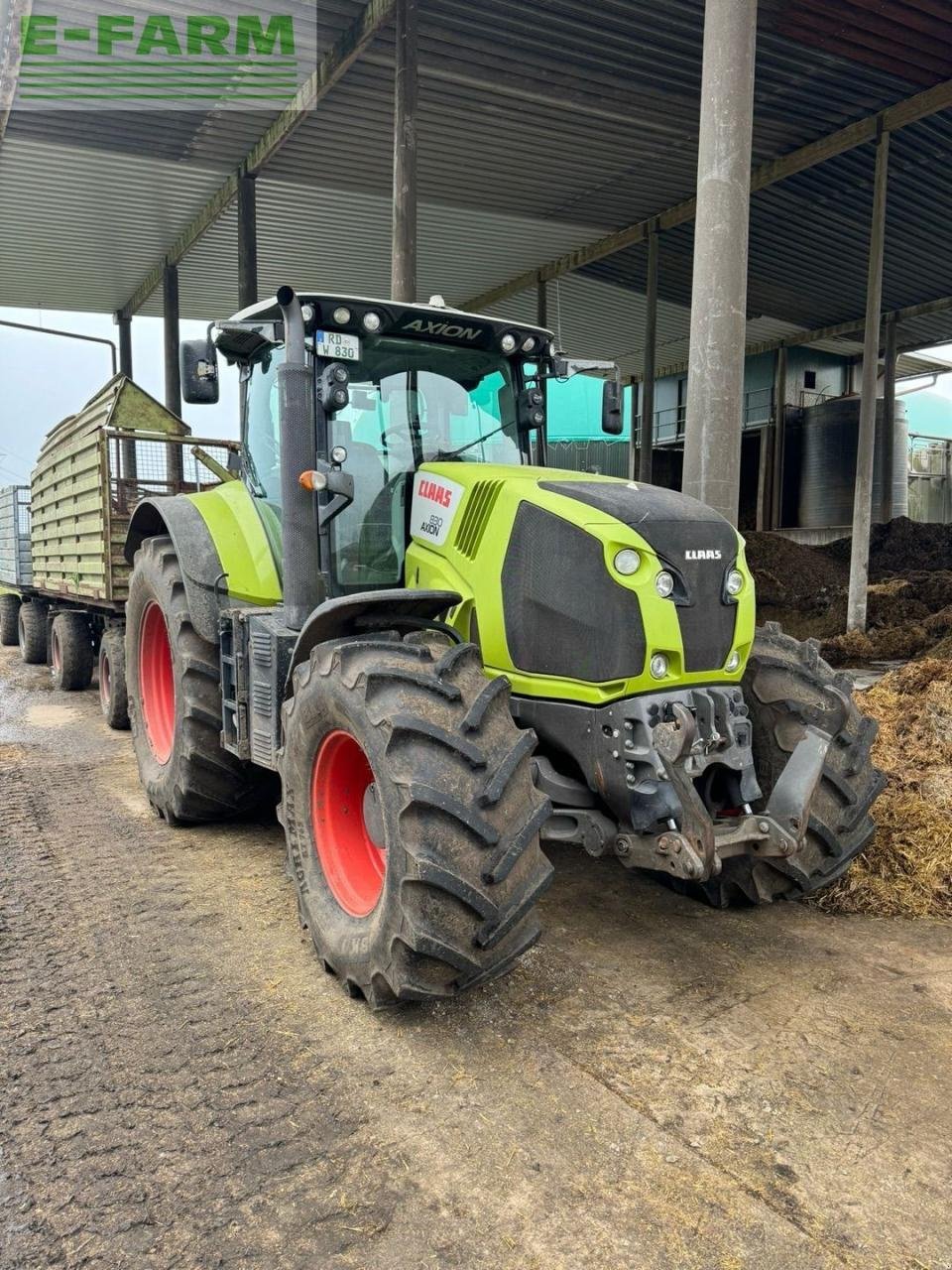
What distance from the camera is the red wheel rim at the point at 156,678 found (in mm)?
5430

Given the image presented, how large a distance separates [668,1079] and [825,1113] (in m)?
0.42

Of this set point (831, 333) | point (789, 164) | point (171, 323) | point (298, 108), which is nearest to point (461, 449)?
point (298, 108)

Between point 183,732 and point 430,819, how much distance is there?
7.32 feet

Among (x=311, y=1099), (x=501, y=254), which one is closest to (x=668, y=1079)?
(x=311, y=1099)

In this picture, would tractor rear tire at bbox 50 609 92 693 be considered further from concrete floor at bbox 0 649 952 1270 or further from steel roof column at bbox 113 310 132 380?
steel roof column at bbox 113 310 132 380

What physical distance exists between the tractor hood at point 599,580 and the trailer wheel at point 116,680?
4575 millimetres

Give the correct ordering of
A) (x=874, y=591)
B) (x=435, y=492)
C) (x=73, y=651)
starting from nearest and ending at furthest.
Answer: (x=435, y=492) < (x=73, y=651) < (x=874, y=591)

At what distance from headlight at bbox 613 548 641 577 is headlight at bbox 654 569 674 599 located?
87 millimetres

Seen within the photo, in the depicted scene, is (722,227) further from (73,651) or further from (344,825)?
(73,651)

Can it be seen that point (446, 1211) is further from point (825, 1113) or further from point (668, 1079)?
point (825, 1113)

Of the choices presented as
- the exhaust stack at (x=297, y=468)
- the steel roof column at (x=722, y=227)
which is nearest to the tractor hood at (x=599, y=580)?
the exhaust stack at (x=297, y=468)

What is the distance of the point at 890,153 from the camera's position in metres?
12.3

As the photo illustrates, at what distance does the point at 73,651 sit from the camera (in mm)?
8922

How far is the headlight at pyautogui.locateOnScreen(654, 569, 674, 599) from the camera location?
304 cm
